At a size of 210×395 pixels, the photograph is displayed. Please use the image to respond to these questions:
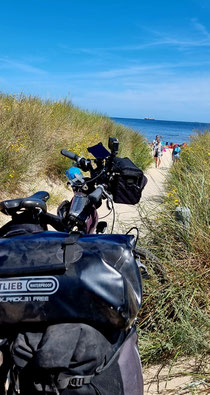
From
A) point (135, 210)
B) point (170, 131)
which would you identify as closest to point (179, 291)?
point (135, 210)

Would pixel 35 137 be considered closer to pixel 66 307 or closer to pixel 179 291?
pixel 179 291

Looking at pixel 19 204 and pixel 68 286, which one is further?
pixel 19 204

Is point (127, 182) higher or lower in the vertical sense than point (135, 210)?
higher

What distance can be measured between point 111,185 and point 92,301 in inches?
42.2

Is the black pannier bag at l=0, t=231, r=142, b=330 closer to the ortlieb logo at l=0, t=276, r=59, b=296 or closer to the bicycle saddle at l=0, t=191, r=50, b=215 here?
the ortlieb logo at l=0, t=276, r=59, b=296

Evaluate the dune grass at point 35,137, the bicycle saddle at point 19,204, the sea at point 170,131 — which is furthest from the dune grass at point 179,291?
the sea at point 170,131

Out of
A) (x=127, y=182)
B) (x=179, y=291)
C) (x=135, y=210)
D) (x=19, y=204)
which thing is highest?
(x=127, y=182)

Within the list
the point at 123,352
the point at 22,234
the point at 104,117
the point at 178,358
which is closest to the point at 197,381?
the point at 178,358

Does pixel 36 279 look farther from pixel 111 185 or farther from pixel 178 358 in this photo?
pixel 178 358

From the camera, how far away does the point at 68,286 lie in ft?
3.97

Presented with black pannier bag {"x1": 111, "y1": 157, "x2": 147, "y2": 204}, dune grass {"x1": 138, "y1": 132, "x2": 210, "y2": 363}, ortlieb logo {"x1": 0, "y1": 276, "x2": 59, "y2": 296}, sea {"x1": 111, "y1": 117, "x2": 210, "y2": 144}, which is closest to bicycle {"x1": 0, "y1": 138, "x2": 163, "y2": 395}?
ortlieb logo {"x1": 0, "y1": 276, "x2": 59, "y2": 296}

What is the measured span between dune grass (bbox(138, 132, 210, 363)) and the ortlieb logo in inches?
54.4

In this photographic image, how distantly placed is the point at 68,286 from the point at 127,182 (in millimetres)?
1027

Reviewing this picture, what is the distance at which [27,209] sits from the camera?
5.59 feet
